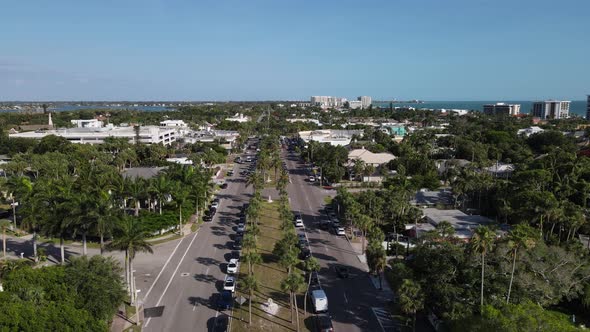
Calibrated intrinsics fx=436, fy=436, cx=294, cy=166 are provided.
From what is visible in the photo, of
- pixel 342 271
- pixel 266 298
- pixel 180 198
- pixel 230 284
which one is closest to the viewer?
pixel 266 298

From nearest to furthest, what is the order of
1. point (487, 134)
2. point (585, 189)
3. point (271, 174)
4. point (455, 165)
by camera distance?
1. point (585, 189)
2. point (455, 165)
3. point (271, 174)
4. point (487, 134)

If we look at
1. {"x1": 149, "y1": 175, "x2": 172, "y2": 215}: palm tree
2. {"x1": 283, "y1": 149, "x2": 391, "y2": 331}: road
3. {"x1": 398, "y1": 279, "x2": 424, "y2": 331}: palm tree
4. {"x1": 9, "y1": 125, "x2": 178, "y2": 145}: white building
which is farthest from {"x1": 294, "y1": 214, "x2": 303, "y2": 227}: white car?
{"x1": 9, "y1": 125, "x2": 178, "y2": 145}: white building

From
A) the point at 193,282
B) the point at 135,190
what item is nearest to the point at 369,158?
the point at 135,190

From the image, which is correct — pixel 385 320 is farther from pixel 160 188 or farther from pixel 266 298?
pixel 160 188

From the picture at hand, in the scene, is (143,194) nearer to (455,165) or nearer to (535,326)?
(535,326)

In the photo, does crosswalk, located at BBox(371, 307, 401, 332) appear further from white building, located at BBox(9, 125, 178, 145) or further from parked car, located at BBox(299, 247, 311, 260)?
white building, located at BBox(9, 125, 178, 145)

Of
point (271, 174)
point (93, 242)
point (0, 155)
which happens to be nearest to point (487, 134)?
point (271, 174)
